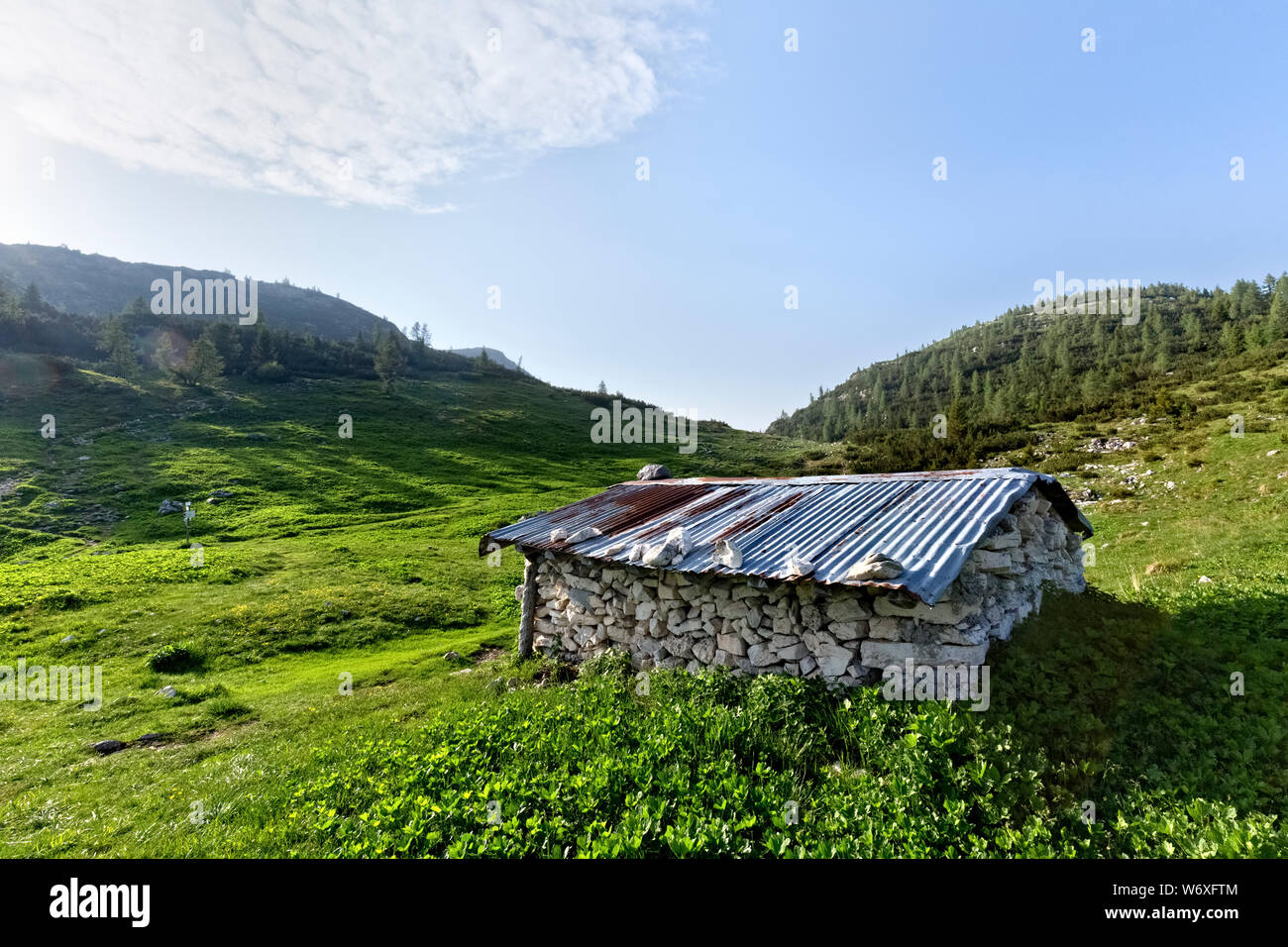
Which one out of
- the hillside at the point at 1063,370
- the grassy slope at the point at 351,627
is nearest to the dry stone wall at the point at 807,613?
the grassy slope at the point at 351,627

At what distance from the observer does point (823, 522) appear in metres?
10.2

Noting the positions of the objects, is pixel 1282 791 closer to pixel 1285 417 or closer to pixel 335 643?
pixel 335 643

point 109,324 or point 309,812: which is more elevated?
point 109,324

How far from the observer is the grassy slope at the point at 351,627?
6.34 meters

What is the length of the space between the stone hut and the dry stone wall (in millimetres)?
25

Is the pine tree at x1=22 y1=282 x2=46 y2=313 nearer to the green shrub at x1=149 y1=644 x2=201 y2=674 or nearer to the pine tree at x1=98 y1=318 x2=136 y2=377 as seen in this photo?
the pine tree at x1=98 y1=318 x2=136 y2=377

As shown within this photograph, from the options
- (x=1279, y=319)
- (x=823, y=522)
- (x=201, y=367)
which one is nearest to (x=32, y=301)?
(x=201, y=367)

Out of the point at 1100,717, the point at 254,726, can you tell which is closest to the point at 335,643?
the point at 254,726

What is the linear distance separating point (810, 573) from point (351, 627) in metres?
17.6

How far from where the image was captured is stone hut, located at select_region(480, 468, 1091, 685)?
24.7 ft

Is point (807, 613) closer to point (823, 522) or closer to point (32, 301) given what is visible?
point (823, 522)

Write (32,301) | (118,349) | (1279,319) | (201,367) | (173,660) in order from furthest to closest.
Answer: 1. (32,301)
2. (118,349)
3. (201,367)
4. (1279,319)
5. (173,660)

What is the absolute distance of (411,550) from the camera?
29.1 meters

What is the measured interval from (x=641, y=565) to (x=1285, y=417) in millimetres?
40178
